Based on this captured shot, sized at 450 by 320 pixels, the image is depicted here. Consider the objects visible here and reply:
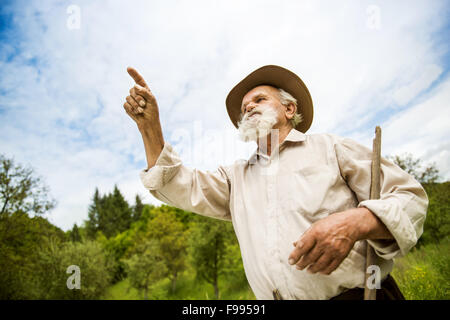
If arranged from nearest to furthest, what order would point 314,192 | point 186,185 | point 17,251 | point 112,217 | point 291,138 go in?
point 314,192 < point 186,185 < point 291,138 < point 17,251 < point 112,217

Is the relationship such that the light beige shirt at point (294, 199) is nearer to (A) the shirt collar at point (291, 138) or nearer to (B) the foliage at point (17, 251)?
(A) the shirt collar at point (291, 138)

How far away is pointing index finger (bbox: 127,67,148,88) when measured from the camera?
1.88 m

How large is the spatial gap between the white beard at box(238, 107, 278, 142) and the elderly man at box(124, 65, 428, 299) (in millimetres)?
11

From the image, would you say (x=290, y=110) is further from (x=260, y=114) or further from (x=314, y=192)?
(x=314, y=192)

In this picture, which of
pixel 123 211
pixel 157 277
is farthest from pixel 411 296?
pixel 123 211

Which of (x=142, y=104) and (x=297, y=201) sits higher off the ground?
(x=142, y=104)

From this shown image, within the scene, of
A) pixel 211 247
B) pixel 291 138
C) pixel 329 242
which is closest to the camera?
pixel 329 242

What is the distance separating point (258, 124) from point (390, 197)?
1369mm

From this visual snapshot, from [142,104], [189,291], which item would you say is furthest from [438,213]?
[189,291]

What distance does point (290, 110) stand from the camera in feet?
9.23

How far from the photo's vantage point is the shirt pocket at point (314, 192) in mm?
1762

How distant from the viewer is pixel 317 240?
1.42 m

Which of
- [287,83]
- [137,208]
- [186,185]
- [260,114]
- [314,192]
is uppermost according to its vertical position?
[137,208]
